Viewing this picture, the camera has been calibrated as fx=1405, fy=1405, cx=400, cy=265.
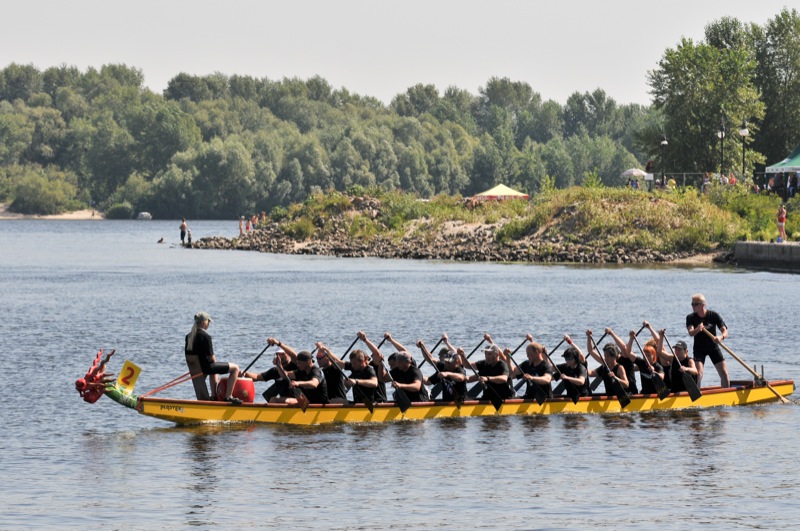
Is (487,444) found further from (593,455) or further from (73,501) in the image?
(73,501)

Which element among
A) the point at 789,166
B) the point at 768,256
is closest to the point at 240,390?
the point at 768,256

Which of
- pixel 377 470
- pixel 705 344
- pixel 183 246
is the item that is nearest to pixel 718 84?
pixel 183 246

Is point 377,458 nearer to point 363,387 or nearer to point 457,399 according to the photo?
point 363,387

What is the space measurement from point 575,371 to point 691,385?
2.44 m

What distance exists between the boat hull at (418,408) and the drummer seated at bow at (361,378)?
27 cm

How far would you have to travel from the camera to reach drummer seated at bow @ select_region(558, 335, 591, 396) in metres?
27.0

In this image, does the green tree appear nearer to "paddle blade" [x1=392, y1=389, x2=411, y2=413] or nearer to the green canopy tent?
the green canopy tent

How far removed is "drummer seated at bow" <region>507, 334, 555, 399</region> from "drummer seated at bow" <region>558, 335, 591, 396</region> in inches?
12.2

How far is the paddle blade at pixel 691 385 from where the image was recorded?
91.2 ft

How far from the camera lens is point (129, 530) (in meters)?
19.1

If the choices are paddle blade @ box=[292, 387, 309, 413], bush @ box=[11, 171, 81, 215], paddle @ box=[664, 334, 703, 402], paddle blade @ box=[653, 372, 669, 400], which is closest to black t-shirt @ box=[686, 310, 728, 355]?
paddle @ box=[664, 334, 703, 402]

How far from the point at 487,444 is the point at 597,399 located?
3.26 metres

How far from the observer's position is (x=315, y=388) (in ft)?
84.8

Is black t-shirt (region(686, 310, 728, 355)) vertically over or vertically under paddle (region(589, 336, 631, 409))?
over
